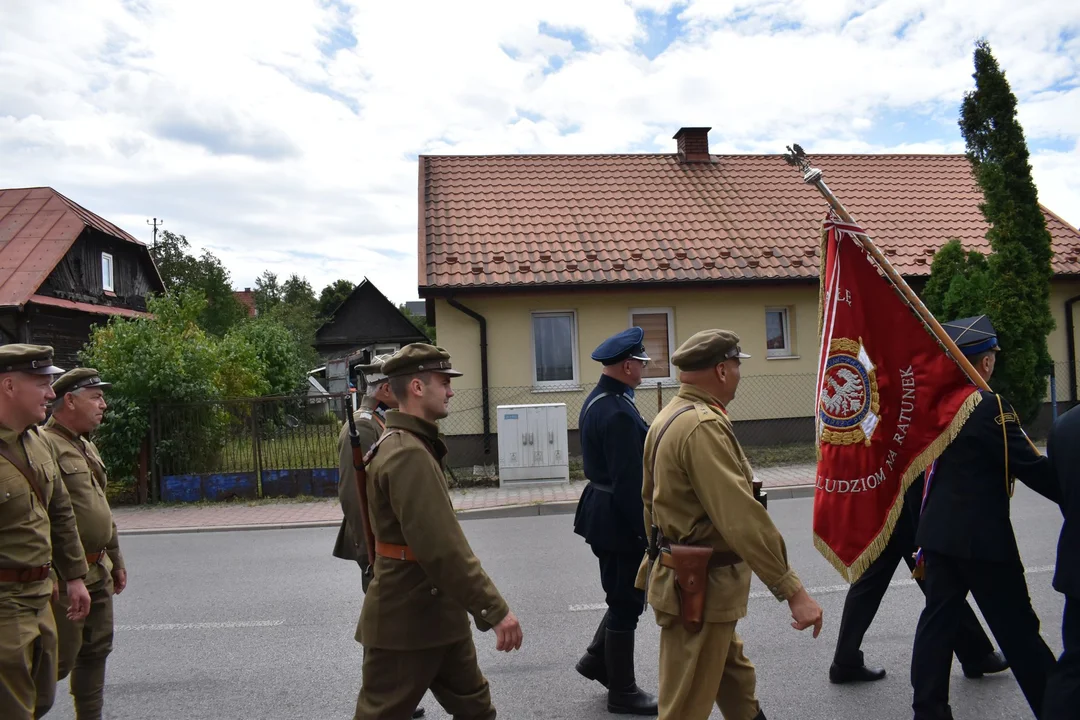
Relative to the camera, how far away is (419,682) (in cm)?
308

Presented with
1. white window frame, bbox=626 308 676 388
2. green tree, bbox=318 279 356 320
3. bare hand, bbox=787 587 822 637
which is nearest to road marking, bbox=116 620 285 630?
bare hand, bbox=787 587 822 637

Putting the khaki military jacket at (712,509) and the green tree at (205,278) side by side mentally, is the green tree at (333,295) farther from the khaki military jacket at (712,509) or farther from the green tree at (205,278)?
the khaki military jacket at (712,509)

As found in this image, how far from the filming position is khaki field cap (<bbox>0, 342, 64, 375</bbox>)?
3270 millimetres

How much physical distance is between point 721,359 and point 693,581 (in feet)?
2.86

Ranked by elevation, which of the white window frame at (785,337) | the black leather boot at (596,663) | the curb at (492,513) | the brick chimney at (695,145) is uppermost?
the brick chimney at (695,145)

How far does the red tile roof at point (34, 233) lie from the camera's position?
2095 cm

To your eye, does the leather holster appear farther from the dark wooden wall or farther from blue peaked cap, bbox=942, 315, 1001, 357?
the dark wooden wall

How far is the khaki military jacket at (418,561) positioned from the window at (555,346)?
37.4 feet

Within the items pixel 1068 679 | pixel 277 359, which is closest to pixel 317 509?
pixel 1068 679

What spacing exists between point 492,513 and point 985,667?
6.82 meters

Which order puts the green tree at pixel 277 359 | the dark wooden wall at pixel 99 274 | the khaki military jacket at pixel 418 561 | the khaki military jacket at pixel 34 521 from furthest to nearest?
the green tree at pixel 277 359 < the dark wooden wall at pixel 99 274 < the khaki military jacket at pixel 34 521 < the khaki military jacket at pixel 418 561

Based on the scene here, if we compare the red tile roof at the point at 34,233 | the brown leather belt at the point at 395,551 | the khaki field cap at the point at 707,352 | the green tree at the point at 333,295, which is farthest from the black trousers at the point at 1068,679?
the green tree at the point at 333,295

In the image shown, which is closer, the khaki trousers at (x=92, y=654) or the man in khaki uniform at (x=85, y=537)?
the man in khaki uniform at (x=85, y=537)

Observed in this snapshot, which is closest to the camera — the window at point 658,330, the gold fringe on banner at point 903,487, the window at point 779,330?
the gold fringe on banner at point 903,487
